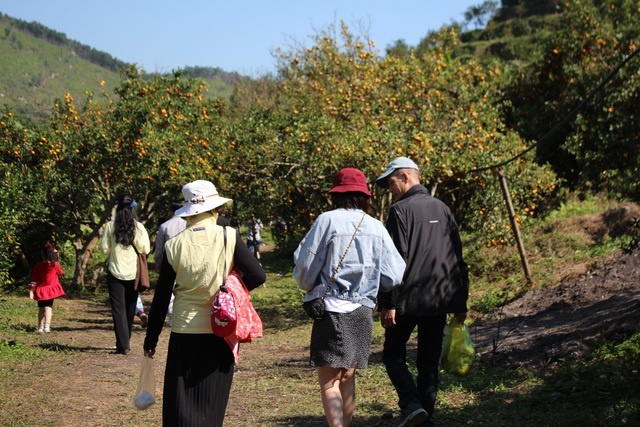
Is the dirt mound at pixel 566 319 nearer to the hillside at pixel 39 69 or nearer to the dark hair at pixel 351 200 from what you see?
the dark hair at pixel 351 200

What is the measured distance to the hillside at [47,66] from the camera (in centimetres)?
10140

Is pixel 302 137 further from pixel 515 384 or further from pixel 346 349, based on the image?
pixel 346 349

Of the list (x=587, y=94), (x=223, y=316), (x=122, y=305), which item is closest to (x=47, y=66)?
(x=587, y=94)

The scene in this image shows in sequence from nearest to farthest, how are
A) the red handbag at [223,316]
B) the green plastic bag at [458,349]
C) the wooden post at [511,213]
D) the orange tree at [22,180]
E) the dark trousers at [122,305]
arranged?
1. the red handbag at [223,316]
2. the green plastic bag at [458,349]
3. the dark trousers at [122,305]
4. the wooden post at [511,213]
5. the orange tree at [22,180]

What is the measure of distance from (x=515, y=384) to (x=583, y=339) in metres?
1.01

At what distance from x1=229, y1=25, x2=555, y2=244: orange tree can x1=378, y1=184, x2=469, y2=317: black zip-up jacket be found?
515 cm

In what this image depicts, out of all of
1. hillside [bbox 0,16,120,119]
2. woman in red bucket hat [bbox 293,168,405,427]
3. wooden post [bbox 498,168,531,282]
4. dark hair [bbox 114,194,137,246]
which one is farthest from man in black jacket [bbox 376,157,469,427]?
hillside [bbox 0,16,120,119]

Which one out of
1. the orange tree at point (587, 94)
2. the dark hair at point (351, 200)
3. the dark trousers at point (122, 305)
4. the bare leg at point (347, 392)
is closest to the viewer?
the bare leg at point (347, 392)

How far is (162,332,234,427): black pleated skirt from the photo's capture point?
4.22m

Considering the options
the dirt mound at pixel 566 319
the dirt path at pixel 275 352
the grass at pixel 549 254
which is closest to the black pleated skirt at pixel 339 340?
the dirt path at pixel 275 352

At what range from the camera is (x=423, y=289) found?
5.12m

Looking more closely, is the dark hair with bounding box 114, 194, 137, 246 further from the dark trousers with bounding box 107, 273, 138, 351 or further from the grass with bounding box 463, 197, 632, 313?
the grass with bounding box 463, 197, 632, 313

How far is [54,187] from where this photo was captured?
658 inches

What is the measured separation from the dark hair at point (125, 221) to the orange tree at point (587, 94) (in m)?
8.92
